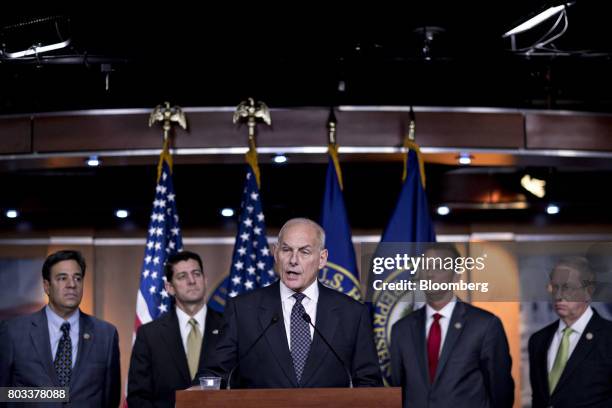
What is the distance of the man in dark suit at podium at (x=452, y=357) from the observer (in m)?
4.82

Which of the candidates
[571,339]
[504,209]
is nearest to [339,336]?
[571,339]

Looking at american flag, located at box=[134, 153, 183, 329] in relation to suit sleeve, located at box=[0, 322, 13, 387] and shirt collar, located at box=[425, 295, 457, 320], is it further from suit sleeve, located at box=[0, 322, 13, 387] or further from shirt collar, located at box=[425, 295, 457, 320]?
shirt collar, located at box=[425, 295, 457, 320]

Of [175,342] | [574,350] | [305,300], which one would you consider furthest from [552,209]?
[305,300]

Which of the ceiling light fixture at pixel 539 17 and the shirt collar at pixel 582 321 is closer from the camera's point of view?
the shirt collar at pixel 582 321

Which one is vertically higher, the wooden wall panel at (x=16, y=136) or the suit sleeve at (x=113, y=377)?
the wooden wall panel at (x=16, y=136)

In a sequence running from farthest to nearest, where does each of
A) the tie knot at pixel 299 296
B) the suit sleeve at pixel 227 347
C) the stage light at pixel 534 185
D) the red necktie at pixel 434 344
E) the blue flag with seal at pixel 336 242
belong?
the stage light at pixel 534 185 → the blue flag with seal at pixel 336 242 → the red necktie at pixel 434 344 → the tie knot at pixel 299 296 → the suit sleeve at pixel 227 347

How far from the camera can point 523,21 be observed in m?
5.18

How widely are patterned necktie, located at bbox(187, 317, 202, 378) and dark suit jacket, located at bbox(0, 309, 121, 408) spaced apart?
447 millimetres

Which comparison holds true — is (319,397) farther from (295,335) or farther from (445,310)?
(445,310)

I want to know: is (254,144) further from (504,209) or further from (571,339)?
(504,209)

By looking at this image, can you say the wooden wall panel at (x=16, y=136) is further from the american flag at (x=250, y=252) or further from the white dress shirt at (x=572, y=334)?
the white dress shirt at (x=572, y=334)

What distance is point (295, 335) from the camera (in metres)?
3.91

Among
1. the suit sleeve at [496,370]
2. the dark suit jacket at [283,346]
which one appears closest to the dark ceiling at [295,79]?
the suit sleeve at [496,370]

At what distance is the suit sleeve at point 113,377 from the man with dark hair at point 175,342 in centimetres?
7
